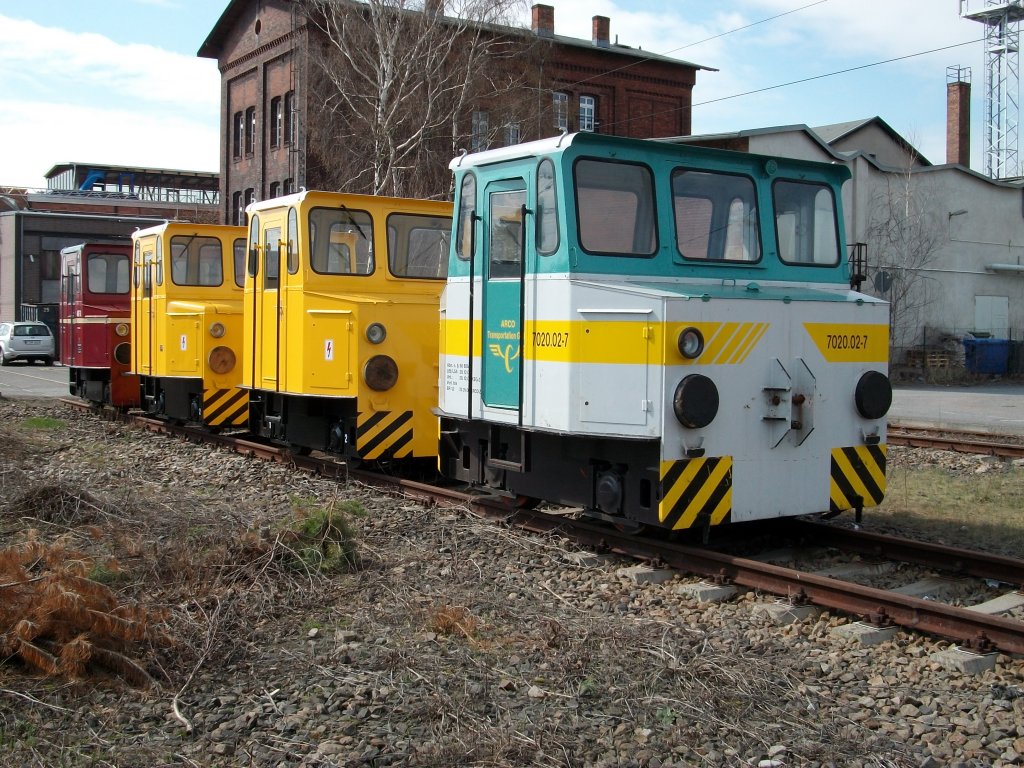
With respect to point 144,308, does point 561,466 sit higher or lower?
lower

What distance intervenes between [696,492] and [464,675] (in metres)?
2.65

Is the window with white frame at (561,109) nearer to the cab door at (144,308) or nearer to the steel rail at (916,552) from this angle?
the cab door at (144,308)

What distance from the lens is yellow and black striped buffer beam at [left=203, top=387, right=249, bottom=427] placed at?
1498cm

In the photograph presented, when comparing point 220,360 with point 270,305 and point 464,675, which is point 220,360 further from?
point 464,675

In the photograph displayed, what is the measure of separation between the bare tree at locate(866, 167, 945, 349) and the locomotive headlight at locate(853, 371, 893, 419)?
96.6ft

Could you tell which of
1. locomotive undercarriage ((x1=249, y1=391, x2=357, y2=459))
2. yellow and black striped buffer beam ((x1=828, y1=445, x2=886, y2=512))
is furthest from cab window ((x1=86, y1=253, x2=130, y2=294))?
yellow and black striped buffer beam ((x1=828, y1=445, x2=886, y2=512))

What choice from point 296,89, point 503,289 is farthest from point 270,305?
point 296,89

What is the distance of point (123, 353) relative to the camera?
18.8 metres

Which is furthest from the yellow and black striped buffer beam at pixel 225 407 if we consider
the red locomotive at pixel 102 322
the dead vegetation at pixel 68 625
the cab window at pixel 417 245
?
the dead vegetation at pixel 68 625

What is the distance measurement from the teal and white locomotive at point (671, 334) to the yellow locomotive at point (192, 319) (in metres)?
7.14

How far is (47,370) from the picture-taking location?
37.3 m

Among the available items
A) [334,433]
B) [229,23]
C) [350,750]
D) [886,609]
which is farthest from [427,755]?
[229,23]

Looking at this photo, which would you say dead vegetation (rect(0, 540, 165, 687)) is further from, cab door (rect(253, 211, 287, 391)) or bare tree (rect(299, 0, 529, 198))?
bare tree (rect(299, 0, 529, 198))

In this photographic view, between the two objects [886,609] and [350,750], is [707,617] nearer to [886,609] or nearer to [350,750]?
[886,609]
